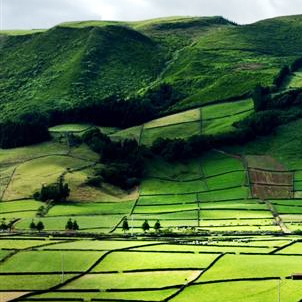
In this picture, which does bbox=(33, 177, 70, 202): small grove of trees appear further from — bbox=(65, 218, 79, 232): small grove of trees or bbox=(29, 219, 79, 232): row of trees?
bbox=(65, 218, 79, 232): small grove of trees

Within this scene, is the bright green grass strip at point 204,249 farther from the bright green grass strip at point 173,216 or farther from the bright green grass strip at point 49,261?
the bright green grass strip at point 173,216

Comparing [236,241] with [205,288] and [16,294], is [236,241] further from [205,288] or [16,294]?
[16,294]

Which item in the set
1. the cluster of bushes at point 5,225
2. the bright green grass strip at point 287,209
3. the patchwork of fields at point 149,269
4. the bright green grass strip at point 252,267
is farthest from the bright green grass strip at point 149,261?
the bright green grass strip at point 287,209

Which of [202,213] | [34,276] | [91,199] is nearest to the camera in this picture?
[34,276]

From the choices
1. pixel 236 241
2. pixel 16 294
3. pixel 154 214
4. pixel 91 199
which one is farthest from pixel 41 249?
pixel 91 199

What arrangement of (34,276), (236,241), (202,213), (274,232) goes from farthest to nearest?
(202,213) < (274,232) < (236,241) < (34,276)

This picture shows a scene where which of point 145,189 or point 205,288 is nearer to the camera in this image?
point 205,288
